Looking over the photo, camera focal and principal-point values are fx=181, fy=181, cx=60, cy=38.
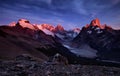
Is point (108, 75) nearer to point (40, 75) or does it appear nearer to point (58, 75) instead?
point (58, 75)

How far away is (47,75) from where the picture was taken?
40.5 ft

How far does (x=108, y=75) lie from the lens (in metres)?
14.0

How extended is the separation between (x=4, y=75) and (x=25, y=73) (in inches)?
59.6

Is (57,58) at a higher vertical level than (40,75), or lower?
higher

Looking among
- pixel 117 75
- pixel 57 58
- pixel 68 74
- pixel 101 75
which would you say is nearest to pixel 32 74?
pixel 68 74

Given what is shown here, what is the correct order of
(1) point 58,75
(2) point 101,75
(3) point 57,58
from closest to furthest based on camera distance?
(1) point 58,75 < (2) point 101,75 < (3) point 57,58

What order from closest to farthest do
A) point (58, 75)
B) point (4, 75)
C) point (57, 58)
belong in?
point (4, 75) < point (58, 75) < point (57, 58)

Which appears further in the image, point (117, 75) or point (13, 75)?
point (117, 75)

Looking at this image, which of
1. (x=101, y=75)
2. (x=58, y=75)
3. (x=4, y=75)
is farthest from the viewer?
(x=101, y=75)

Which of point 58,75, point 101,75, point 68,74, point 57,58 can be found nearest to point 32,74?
point 58,75

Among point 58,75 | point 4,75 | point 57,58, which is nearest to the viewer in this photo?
point 4,75

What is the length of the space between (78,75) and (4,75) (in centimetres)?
513

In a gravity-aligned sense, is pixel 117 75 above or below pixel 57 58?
below

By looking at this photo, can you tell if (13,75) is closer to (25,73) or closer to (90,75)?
(25,73)
